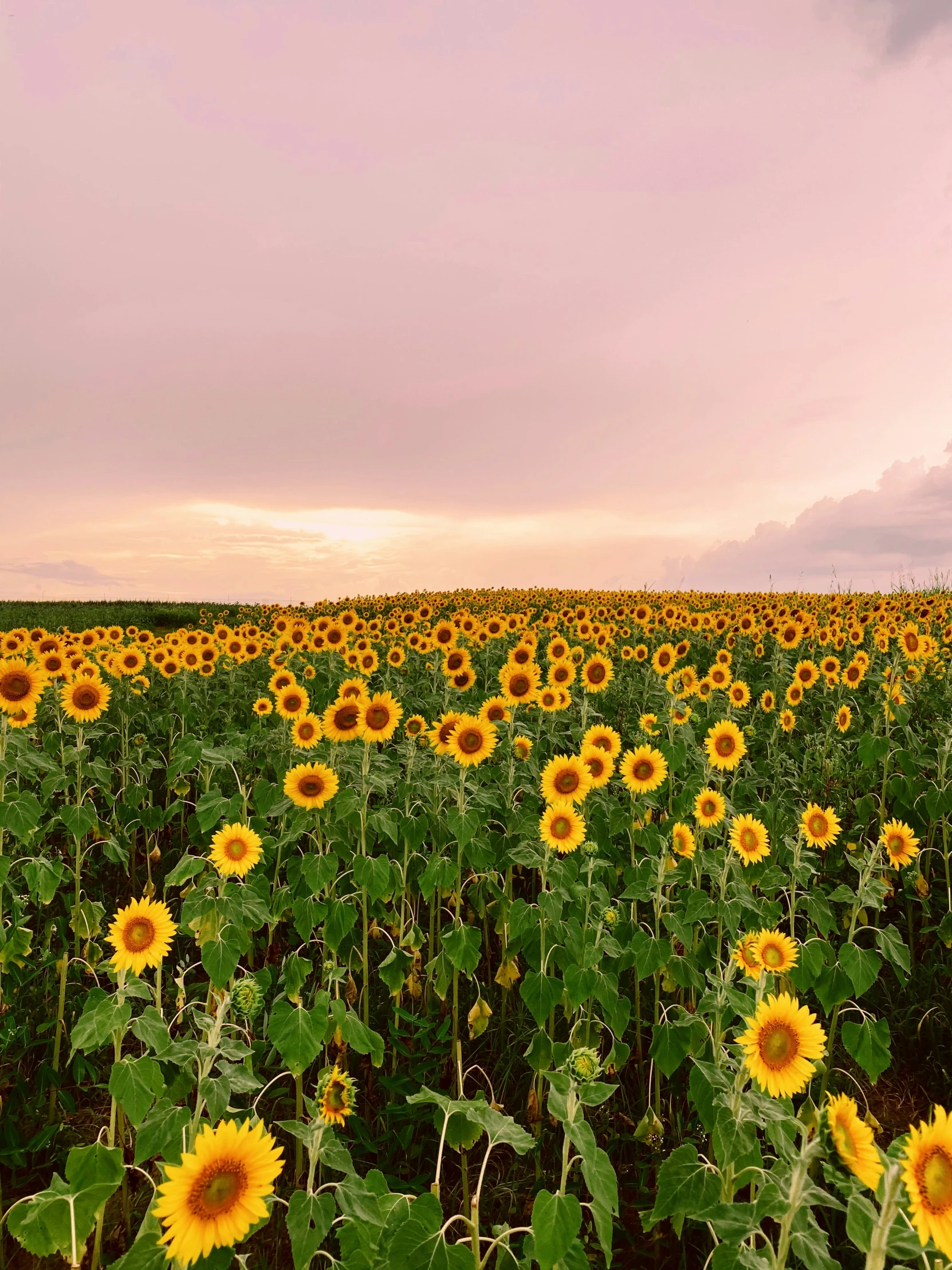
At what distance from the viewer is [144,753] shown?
7.04m

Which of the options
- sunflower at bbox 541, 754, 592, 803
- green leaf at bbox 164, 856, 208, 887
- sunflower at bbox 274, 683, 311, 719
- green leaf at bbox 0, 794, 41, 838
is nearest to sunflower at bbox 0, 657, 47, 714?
green leaf at bbox 0, 794, 41, 838

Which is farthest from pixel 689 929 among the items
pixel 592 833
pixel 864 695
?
pixel 864 695

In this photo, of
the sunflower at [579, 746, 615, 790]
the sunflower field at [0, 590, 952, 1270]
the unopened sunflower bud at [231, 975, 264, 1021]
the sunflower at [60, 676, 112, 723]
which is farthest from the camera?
the sunflower at [60, 676, 112, 723]

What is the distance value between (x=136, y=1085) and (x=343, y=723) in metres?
2.17

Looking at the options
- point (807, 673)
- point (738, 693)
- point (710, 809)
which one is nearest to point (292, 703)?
point (710, 809)

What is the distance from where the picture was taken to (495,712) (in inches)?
197

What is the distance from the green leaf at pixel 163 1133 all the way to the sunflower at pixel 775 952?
2.19 m

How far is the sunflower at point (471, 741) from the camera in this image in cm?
447

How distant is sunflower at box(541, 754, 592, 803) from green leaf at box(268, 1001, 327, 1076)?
1.65 metres

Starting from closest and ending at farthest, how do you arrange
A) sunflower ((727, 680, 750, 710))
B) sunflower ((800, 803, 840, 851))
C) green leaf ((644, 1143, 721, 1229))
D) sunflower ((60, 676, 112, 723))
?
green leaf ((644, 1143, 721, 1229)), sunflower ((800, 803, 840, 851)), sunflower ((60, 676, 112, 723)), sunflower ((727, 680, 750, 710))

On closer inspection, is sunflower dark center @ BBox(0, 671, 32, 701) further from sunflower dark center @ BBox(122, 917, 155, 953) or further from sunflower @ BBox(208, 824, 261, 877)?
sunflower dark center @ BBox(122, 917, 155, 953)

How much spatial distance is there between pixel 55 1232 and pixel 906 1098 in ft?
14.8

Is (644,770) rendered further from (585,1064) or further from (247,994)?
(247,994)

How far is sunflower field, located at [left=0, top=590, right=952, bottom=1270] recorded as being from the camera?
2.06m
